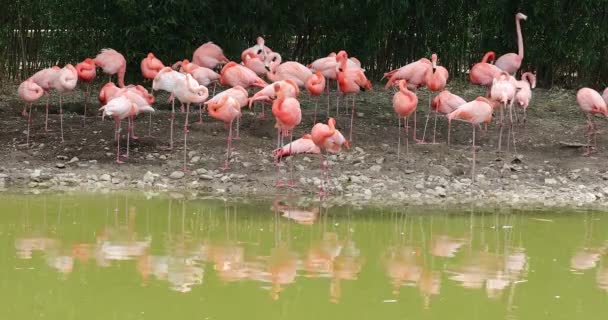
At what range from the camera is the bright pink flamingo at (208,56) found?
12.3 m

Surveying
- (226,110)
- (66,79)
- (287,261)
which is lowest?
(287,261)

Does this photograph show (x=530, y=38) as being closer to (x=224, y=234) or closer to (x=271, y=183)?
(x=271, y=183)

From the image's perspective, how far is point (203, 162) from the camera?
10.2 metres

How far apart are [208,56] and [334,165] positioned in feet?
8.94

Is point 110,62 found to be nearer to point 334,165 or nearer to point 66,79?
point 66,79

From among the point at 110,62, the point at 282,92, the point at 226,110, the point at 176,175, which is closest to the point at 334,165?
the point at 282,92

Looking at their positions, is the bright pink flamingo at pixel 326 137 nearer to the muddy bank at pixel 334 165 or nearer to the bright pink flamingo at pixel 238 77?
the muddy bank at pixel 334 165

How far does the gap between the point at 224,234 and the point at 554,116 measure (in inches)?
241

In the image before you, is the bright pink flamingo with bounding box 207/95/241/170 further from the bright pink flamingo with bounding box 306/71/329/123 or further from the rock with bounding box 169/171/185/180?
the bright pink flamingo with bounding box 306/71/329/123

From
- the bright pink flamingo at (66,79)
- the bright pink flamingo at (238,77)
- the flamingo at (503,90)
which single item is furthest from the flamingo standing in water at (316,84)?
the bright pink flamingo at (66,79)

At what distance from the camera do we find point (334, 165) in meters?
10.2

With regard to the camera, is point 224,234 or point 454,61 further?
point 454,61

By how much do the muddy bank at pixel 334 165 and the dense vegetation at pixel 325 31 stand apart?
1621mm

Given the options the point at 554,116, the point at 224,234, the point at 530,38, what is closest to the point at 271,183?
the point at 224,234
